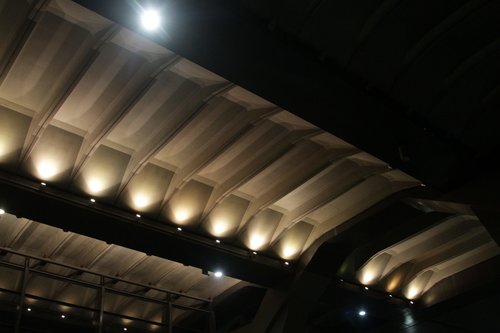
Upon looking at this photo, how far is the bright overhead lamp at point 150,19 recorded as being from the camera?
801cm

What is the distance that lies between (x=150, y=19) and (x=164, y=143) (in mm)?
4258

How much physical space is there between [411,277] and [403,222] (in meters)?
5.20

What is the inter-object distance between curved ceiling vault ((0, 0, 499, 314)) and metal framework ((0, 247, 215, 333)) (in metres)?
1.53

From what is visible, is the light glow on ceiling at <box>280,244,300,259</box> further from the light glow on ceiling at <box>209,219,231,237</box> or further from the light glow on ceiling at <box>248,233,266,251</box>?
the light glow on ceiling at <box>209,219,231,237</box>

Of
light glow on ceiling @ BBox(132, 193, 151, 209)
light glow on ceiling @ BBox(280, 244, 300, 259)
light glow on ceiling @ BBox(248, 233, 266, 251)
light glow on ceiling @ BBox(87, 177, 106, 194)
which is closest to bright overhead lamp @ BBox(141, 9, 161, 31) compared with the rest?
light glow on ceiling @ BBox(87, 177, 106, 194)

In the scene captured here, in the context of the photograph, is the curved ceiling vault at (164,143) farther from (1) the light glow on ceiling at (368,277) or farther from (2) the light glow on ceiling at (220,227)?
(1) the light glow on ceiling at (368,277)

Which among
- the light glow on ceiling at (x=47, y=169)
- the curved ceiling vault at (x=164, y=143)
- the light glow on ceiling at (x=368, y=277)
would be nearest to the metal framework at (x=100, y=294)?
the curved ceiling vault at (x=164, y=143)

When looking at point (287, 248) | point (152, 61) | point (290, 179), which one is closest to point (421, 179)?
point (290, 179)

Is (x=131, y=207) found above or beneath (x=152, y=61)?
beneath

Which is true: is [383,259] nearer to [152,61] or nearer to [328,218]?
[328,218]

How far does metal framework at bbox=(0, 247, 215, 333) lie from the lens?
13902 mm

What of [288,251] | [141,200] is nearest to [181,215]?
[141,200]

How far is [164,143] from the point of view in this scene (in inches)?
469

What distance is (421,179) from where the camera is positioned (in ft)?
39.5
